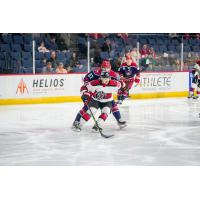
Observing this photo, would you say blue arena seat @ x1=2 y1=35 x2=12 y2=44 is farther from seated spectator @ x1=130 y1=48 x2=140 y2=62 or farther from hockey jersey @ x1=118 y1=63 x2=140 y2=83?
seated spectator @ x1=130 y1=48 x2=140 y2=62

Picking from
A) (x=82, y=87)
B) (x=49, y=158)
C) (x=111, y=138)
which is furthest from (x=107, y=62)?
(x=49, y=158)

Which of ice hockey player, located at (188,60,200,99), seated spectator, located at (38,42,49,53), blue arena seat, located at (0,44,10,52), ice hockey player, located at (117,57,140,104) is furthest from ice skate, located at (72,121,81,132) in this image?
ice hockey player, located at (188,60,200,99)

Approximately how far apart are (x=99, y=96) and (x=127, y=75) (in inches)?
21.4

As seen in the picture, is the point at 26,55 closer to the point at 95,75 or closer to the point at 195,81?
the point at 95,75

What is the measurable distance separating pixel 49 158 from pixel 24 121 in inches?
51.2

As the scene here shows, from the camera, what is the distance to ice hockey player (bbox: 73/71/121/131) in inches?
238

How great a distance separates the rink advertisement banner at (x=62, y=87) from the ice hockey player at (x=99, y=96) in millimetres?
288

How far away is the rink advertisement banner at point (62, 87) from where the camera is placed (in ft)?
21.5

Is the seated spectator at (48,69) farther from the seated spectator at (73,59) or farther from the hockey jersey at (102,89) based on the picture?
the hockey jersey at (102,89)

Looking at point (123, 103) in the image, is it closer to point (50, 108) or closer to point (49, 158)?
point (50, 108)

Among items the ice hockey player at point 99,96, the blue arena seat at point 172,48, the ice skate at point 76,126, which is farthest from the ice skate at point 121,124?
the blue arena seat at point 172,48

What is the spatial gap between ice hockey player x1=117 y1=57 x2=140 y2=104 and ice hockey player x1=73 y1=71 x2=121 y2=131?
0.32 meters

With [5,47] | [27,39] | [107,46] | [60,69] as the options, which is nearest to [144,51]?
[107,46]

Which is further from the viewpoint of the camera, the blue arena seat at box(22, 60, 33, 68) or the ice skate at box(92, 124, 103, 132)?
the blue arena seat at box(22, 60, 33, 68)
